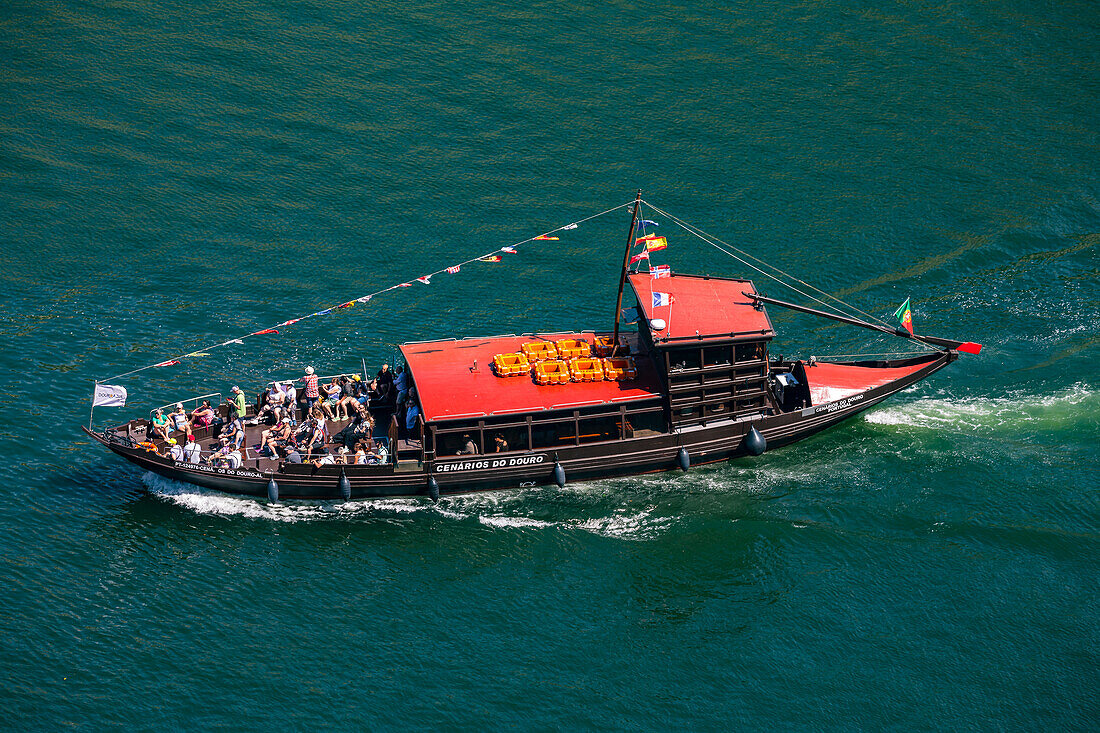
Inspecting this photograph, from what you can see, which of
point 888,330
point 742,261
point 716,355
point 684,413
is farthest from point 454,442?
point 742,261

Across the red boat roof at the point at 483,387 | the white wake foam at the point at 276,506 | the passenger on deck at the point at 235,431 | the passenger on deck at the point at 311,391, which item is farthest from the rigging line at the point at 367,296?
the white wake foam at the point at 276,506

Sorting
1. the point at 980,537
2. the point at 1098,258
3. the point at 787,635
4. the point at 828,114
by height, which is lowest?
the point at 787,635

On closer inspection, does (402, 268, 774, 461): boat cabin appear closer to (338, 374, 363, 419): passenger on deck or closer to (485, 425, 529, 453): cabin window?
(485, 425, 529, 453): cabin window

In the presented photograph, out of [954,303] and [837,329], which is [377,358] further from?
[954,303]

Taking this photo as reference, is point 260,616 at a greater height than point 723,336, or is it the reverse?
point 723,336

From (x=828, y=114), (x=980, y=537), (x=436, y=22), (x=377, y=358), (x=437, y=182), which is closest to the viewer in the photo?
(x=980, y=537)

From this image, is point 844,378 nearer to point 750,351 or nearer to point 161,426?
point 750,351

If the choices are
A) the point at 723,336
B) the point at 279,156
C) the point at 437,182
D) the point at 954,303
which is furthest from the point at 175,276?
the point at 954,303

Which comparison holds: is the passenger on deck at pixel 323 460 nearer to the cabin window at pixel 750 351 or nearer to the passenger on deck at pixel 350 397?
the passenger on deck at pixel 350 397
